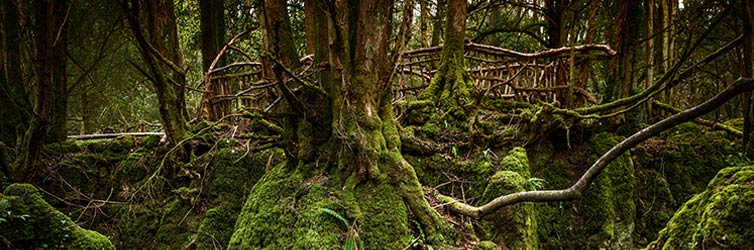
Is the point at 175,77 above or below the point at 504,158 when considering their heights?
above

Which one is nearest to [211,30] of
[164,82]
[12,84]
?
[164,82]

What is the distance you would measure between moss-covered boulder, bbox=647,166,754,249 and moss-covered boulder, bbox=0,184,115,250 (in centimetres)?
417

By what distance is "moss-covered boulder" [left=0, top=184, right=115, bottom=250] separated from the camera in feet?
11.7

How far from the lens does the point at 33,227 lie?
3.70 m

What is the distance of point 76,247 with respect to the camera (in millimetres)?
3832

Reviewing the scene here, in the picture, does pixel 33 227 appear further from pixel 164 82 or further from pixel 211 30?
pixel 211 30

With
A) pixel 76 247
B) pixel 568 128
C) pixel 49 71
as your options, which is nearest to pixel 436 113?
pixel 568 128

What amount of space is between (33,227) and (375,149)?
2.76 meters

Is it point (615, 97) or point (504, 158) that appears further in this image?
point (615, 97)

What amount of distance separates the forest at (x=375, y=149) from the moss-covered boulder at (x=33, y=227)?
0.01 m

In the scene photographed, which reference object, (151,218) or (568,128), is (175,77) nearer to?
(151,218)

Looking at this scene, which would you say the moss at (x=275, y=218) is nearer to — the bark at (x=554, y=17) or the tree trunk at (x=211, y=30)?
the tree trunk at (x=211, y=30)

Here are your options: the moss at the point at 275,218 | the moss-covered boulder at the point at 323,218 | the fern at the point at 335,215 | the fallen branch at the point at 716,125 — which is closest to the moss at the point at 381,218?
the moss-covered boulder at the point at 323,218

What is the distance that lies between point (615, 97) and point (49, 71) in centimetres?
699
